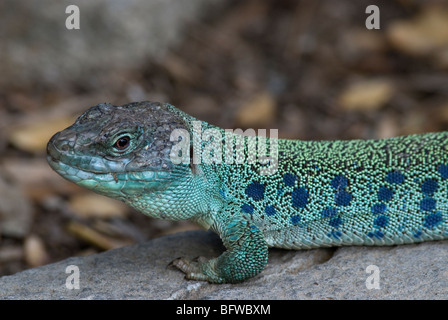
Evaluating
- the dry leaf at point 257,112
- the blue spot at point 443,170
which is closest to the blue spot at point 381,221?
the blue spot at point 443,170

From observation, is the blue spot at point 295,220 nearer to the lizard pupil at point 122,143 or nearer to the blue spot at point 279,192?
the blue spot at point 279,192

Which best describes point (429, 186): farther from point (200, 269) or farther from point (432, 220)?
point (200, 269)

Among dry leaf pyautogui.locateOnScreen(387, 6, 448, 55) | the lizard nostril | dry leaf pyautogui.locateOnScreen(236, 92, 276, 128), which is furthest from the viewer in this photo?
dry leaf pyautogui.locateOnScreen(387, 6, 448, 55)

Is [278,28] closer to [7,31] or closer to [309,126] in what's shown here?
[309,126]

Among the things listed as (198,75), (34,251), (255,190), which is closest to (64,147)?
(255,190)

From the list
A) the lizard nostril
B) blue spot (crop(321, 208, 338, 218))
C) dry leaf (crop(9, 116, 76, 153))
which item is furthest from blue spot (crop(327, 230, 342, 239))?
dry leaf (crop(9, 116, 76, 153))

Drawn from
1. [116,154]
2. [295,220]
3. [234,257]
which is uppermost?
[116,154]

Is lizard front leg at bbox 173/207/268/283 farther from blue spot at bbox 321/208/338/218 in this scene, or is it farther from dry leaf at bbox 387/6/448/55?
dry leaf at bbox 387/6/448/55
